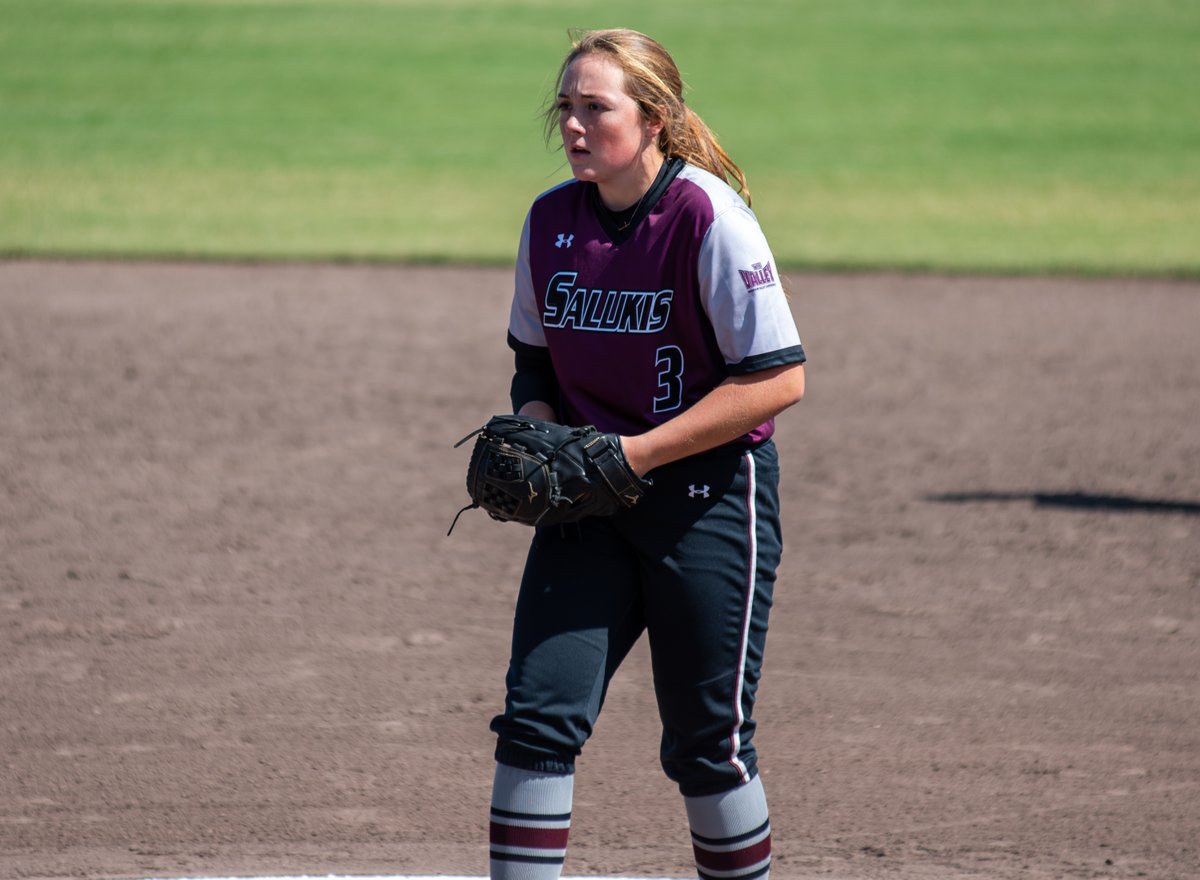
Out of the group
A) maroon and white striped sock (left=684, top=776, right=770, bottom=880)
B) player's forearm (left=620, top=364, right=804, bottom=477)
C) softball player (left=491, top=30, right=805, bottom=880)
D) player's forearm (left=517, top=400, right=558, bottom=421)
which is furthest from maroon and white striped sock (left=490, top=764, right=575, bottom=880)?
player's forearm (left=517, top=400, right=558, bottom=421)

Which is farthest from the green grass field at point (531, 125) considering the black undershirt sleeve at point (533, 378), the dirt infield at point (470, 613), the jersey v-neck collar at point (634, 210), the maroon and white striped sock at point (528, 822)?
the maroon and white striped sock at point (528, 822)

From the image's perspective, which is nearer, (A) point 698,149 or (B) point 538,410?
(A) point 698,149

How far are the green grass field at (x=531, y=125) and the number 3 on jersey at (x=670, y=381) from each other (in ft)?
33.7

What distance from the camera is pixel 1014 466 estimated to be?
802 centimetres

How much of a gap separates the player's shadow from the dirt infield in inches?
0.8

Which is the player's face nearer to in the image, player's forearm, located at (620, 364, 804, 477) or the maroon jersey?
the maroon jersey

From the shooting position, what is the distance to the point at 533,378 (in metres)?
3.57

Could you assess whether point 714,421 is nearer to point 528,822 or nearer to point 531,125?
point 528,822

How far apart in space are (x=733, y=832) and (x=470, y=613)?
2.69m

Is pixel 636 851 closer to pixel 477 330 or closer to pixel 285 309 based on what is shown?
pixel 477 330

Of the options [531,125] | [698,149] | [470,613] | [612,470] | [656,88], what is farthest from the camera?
[531,125]

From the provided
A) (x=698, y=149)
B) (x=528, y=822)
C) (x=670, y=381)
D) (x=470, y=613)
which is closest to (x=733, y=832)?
(x=528, y=822)

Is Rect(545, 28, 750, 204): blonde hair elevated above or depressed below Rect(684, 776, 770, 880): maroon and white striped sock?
above

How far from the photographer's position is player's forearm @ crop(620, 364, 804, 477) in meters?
3.17
